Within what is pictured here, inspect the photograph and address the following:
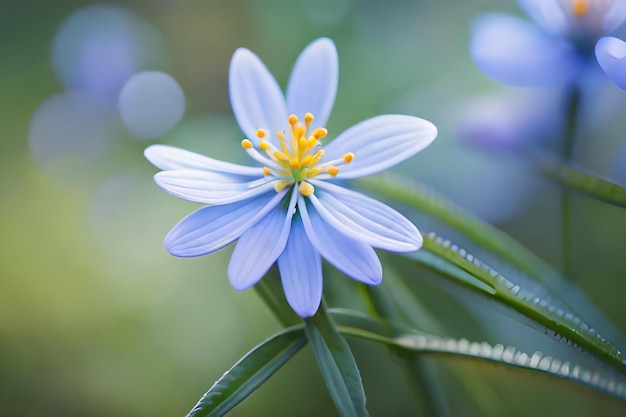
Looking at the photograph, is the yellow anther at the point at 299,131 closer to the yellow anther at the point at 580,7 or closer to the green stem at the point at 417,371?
the green stem at the point at 417,371

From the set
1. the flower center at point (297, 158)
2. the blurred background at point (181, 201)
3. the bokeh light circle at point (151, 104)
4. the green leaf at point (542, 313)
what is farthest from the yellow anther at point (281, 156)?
the bokeh light circle at point (151, 104)

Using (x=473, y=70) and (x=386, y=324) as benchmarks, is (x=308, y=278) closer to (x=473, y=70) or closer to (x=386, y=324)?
(x=386, y=324)

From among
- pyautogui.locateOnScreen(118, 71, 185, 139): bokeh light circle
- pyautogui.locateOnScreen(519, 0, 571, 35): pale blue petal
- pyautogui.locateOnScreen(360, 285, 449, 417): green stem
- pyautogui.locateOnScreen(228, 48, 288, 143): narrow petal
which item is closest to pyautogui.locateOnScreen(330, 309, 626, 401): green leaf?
pyautogui.locateOnScreen(360, 285, 449, 417): green stem

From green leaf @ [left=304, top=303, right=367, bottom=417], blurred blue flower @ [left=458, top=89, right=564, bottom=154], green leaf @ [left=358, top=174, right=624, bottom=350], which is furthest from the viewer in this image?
blurred blue flower @ [left=458, top=89, right=564, bottom=154]

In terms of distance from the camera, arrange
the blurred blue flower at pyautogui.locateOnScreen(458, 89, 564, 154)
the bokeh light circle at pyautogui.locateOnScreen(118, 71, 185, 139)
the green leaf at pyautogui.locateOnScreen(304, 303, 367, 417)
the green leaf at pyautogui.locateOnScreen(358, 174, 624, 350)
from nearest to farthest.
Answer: the green leaf at pyautogui.locateOnScreen(304, 303, 367, 417) < the green leaf at pyautogui.locateOnScreen(358, 174, 624, 350) < the blurred blue flower at pyautogui.locateOnScreen(458, 89, 564, 154) < the bokeh light circle at pyautogui.locateOnScreen(118, 71, 185, 139)

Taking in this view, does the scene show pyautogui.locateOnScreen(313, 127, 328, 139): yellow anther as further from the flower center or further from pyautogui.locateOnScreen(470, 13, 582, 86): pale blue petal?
pyautogui.locateOnScreen(470, 13, 582, 86): pale blue petal

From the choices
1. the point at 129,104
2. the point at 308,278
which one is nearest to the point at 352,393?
the point at 308,278
